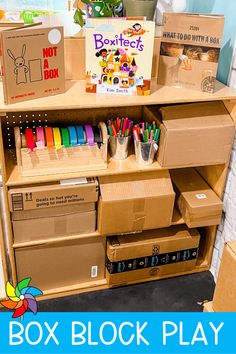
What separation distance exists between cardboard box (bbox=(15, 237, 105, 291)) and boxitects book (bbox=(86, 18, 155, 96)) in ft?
2.49

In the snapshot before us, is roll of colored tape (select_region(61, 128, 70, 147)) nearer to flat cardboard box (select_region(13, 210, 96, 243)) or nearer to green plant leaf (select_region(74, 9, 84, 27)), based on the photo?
flat cardboard box (select_region(13, 210, 96, 243))

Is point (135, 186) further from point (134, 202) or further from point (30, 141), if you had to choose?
point (30, 141)

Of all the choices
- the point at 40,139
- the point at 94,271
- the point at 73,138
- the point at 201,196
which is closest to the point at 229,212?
the point at 201,196

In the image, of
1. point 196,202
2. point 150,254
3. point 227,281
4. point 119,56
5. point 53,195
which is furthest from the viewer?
point 150,254

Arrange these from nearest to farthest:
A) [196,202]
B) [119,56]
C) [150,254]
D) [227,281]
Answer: [227,281] → [119,56] → [196,202] → [150,254]

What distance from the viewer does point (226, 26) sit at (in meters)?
1.87

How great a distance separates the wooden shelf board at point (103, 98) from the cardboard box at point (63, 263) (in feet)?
2.30

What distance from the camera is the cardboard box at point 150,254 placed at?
2027 mm

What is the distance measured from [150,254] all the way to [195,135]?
2.19ft

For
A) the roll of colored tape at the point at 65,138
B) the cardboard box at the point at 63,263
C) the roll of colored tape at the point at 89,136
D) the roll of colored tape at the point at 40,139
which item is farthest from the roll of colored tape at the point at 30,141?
the cardboard box at the point at 63,263

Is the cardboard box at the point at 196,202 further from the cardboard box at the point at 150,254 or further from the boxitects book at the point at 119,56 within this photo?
the boxitects book at the point at 119,56

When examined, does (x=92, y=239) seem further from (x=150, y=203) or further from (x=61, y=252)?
(x=150, y=203)

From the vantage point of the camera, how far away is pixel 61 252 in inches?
78.4

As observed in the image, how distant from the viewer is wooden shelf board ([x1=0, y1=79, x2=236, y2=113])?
1581 mm
